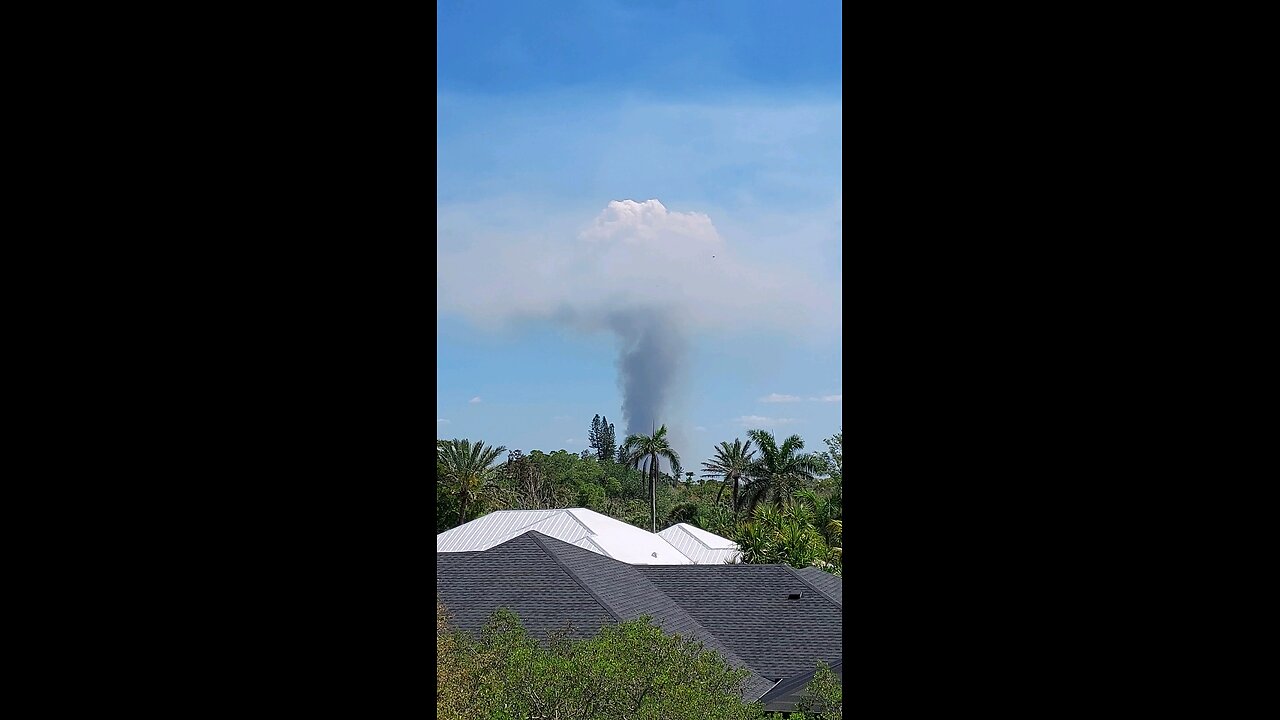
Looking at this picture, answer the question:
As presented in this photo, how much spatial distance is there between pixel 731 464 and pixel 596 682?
32.8 metres

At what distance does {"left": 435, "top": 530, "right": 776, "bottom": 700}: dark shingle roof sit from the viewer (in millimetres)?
19234

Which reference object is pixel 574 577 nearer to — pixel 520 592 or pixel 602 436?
pixel 520 592

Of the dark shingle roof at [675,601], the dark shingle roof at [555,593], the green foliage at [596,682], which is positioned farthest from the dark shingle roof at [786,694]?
the green foliage at [596,682]

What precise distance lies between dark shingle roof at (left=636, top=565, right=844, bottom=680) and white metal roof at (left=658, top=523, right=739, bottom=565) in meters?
8.66

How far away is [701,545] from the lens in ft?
111

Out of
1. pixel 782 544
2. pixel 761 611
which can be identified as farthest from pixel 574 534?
pixel 761 611

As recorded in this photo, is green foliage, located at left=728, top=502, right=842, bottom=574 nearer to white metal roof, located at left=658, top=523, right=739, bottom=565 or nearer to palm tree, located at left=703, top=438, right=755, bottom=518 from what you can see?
white metal roof, located at left=658, top=523, right=739, bottom=565

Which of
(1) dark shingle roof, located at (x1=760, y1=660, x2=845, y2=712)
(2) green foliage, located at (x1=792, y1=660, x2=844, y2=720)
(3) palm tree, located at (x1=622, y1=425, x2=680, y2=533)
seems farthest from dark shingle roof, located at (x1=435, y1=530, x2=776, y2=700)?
(3) palm tree, located at (x1=622, y1=425, x2=680, y2=533)

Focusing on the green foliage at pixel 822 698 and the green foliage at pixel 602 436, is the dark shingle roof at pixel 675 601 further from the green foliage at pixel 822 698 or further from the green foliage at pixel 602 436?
the green foliage at pixel 602 436

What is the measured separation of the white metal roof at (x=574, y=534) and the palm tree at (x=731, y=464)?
14159mm

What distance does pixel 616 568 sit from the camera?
22625mm
